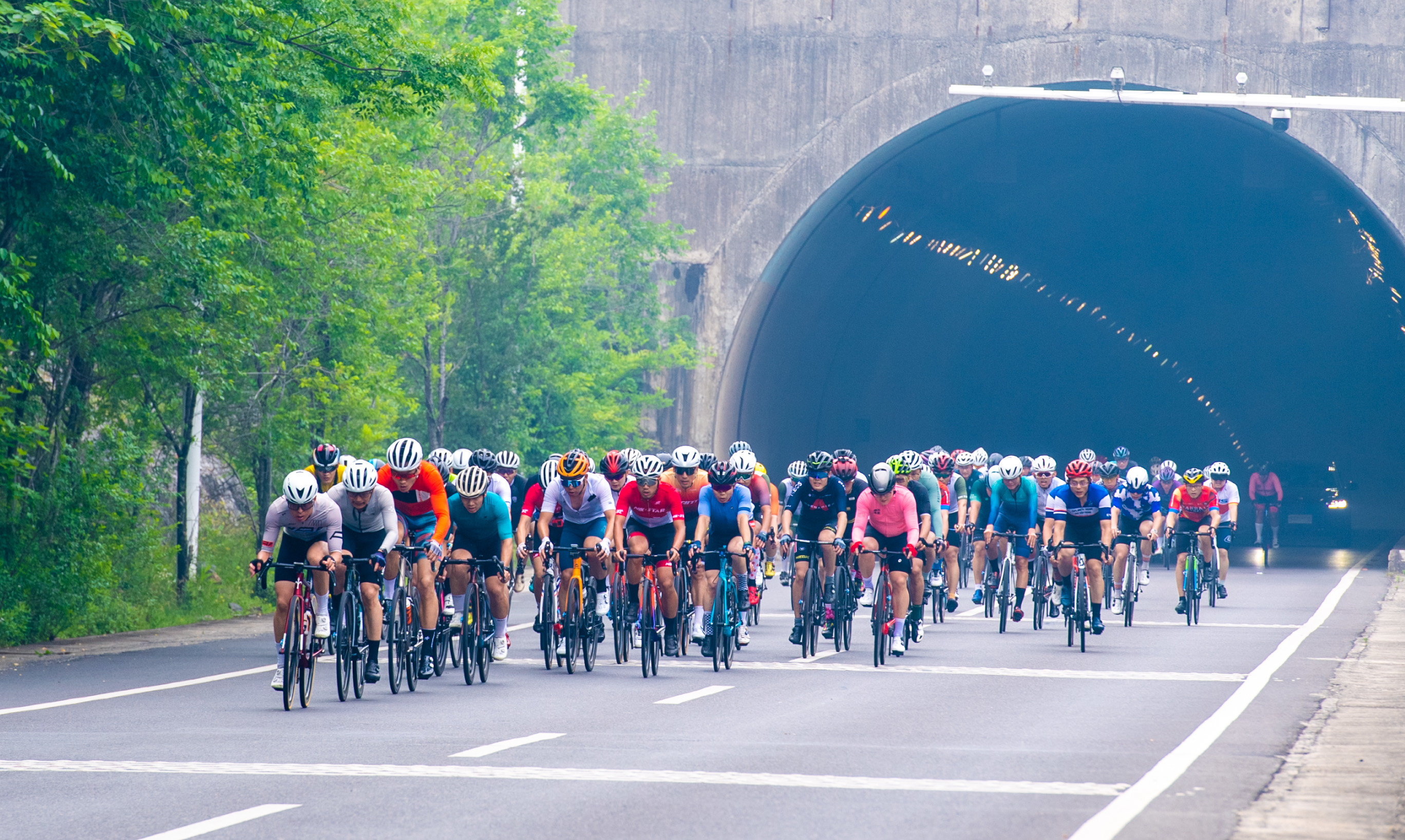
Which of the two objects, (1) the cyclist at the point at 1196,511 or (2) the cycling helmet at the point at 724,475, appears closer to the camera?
(2) the cycling helmet at the point at 724,475

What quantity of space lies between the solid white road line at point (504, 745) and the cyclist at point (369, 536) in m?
2.64

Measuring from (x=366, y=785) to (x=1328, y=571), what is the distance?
2751 cm

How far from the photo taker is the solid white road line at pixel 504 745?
10758 mm

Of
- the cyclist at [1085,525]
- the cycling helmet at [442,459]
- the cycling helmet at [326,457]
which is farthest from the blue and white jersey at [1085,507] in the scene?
the cycling helmet at [326,457]

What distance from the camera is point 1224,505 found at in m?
26.6

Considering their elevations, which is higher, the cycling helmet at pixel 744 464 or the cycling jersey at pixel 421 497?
the cycling helmet at pixel 744 464

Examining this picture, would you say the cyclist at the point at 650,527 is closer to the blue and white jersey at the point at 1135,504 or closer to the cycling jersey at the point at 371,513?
the cycling jersey at the point at 371,513

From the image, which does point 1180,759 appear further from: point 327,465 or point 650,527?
point 327,465

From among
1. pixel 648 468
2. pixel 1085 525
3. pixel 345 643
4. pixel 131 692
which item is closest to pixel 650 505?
pixel 648 468

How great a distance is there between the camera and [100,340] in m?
19.2

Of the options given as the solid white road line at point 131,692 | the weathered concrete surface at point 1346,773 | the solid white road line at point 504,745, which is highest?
the solid white road line at point 131,692

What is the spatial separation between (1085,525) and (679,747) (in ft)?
31.0

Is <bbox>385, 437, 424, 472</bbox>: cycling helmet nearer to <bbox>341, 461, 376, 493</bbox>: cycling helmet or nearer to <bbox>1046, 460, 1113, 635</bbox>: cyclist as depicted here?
<bbox>341, 461, 376, 493</bbox>: cycling helmet

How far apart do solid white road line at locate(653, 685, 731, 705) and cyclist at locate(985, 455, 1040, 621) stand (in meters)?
6.86
